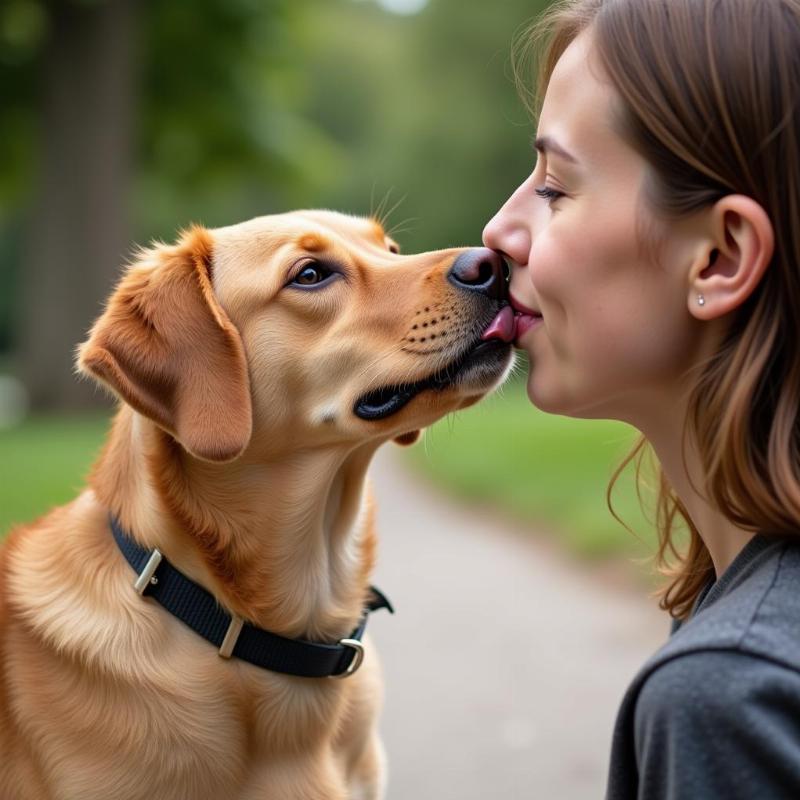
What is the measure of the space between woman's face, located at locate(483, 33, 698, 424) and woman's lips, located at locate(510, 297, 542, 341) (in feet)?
0.74

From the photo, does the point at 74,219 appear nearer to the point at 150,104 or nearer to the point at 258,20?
the point at 150,104

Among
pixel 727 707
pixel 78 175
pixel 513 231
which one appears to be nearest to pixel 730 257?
pixel 513 231

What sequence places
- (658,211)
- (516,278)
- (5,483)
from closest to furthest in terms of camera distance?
(658,211), (516,278), (5,483)

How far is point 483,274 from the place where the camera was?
3.05 meters

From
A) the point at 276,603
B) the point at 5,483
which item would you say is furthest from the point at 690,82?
the point at 5,483

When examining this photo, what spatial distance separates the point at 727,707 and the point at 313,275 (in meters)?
1.93

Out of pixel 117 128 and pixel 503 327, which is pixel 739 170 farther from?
pixel 117 128

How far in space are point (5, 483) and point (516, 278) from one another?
26.2 feet

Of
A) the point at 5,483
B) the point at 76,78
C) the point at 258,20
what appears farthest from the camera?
the point at 258,20

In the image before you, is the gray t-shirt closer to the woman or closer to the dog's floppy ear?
the woman

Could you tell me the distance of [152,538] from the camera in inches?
116

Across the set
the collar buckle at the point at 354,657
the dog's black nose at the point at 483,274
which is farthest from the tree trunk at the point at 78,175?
the dog's black nose at the point at 483,274

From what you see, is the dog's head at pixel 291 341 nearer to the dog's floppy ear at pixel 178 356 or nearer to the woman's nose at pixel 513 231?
the dog's floppy ear at pixel 178 356

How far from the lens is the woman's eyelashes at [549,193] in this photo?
2.52 meters
